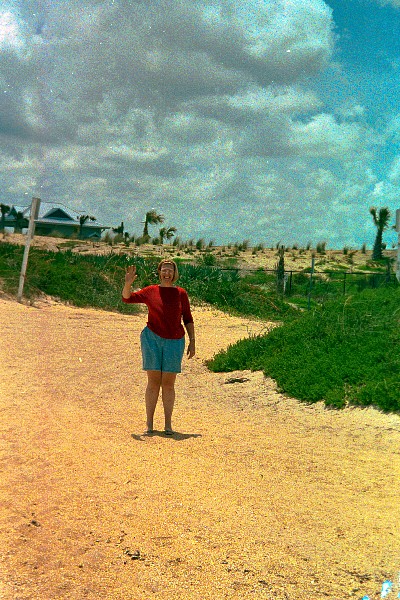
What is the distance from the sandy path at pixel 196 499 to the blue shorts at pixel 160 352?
Result: 82 centimetres

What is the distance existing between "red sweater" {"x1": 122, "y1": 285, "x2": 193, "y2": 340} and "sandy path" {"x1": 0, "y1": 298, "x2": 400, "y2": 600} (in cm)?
120

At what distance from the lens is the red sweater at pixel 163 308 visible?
7.03 metres

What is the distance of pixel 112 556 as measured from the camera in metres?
4.20

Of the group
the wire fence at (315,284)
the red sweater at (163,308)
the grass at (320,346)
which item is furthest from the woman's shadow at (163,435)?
the wire fence at (315,284)

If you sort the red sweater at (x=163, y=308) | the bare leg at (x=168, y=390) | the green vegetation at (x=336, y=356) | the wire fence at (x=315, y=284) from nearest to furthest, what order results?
the red sweater at (x=163, y=308) < the bare leg at (x=168, y=390) < the green vegetation at (x=336, y=356) < the wire fence at (x=315, y=284)

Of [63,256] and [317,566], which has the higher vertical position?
[63,256]

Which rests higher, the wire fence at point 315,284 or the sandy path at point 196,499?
the wire fence at point 315,284

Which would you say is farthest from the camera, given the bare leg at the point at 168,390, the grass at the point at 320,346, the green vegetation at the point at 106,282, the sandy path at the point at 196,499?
the green vegetation at the point at 106,282

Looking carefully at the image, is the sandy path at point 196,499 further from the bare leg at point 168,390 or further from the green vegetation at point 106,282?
the green vegetation at point 106,282

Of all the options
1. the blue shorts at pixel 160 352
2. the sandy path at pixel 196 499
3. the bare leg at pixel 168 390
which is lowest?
the sandy path at pixel 196 499

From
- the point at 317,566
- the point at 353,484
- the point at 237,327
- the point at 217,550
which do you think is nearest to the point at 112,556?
the point at 217,550

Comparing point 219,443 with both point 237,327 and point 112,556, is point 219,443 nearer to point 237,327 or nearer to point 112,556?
point 112,556

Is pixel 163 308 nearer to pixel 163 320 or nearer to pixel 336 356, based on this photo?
pixel 163 320

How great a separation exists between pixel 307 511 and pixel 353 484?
40.3 inches
